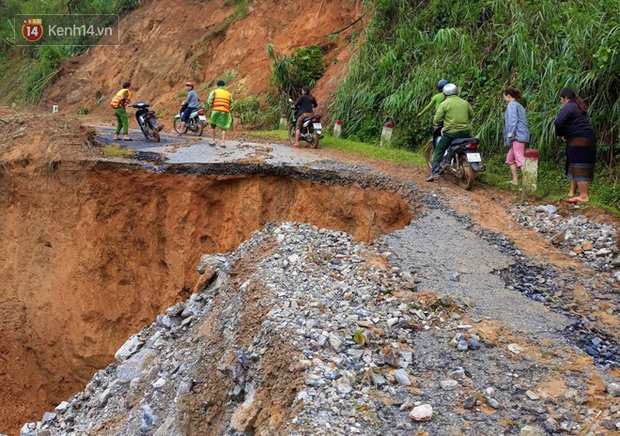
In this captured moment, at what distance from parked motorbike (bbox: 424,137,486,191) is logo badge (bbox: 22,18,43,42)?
87.6 feet

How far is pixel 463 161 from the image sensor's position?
9438mm

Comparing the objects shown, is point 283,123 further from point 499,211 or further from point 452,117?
point 499,211

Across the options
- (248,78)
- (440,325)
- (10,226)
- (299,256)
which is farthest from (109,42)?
(440,325)

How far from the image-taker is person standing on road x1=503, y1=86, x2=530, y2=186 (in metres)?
9.19

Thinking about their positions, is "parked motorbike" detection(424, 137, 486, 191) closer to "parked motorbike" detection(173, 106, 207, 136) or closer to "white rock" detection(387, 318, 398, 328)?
"white rock" detection(387, 318, 398, 328)

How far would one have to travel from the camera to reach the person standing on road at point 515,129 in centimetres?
919

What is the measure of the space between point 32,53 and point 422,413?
102 ft

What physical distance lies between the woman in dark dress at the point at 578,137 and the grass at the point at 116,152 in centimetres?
773

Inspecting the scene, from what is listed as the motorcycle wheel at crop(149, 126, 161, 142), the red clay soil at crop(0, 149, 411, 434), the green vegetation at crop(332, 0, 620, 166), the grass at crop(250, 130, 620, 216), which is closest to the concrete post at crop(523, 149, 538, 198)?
the grass at crop(250, 130, 620, 216)

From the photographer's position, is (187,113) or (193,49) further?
(193,49)

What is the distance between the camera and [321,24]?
1995cm

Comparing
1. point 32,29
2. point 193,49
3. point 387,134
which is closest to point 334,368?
point 387,134

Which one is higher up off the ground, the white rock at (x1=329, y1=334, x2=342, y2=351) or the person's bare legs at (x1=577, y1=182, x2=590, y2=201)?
the person's bare legs at (x1=577, y1=182, x2=590, y2=201)

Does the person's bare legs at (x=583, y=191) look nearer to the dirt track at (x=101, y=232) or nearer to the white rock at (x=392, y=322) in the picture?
the dirt track at (x=101, y=232)
